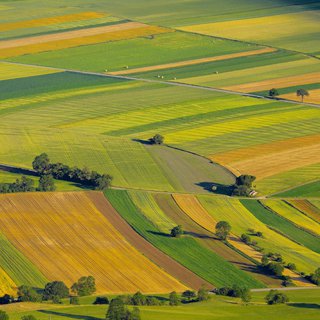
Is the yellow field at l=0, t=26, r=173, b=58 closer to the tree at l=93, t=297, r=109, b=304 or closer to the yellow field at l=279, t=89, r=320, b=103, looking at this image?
the yellow field at l=279, t=89, r=320, b=103

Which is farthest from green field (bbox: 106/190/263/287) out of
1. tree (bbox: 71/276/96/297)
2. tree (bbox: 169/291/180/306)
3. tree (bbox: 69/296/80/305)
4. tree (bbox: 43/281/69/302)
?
tree (bbox: 43/281/69/302)

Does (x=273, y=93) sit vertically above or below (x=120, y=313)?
below

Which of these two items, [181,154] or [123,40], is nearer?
[181,154]

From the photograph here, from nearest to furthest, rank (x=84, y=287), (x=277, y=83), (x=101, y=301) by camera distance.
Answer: (x=101, y=301) < (x=84, y=287) < (x=277, y=83)

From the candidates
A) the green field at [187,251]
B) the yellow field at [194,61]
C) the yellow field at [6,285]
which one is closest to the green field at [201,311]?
the yellow field at [6,285]

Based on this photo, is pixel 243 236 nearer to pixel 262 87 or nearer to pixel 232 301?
pixel 232 301

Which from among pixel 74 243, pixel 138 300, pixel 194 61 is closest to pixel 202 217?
pixel 74 243

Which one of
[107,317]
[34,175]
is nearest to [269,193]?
[34,175]

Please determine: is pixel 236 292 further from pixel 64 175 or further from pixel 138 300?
pixel 64 175
